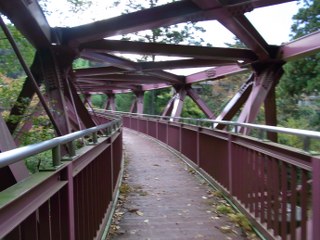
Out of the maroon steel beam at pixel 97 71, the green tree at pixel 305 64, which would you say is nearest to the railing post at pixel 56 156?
the maroon steel beam at pixel 97 71

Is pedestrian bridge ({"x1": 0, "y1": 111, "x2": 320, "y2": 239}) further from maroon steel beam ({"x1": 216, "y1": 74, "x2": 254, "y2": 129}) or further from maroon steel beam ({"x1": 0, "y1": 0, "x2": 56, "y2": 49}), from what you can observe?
maroon steel beam ({"x1": 216, "y1": 74, "x2": 254, "y2": 129})

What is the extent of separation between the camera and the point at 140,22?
18.4ft

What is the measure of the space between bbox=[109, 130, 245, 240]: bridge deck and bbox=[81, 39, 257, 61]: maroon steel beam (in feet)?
9.01

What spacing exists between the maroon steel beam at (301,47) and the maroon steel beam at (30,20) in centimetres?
486

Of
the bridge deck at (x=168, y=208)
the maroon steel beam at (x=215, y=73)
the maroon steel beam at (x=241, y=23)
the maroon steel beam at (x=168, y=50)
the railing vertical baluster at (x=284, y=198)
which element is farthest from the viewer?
the maroon steel beam at (x=215, y=73)

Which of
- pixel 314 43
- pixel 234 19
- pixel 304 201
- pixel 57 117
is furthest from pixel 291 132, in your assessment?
pixel 314 43

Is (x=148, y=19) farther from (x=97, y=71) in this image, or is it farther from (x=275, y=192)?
(x=97, y=71)

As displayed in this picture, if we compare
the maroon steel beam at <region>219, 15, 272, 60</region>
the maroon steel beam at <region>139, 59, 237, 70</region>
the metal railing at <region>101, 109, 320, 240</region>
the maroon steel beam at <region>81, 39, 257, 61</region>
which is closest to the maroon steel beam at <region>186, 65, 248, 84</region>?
the maroon steel beam at <region>139, 59, 237, 70</region>

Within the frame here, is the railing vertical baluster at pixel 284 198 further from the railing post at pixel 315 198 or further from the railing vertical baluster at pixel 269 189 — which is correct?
the railing post at pixel 315 198

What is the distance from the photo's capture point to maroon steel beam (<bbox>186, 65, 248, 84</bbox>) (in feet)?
36.3

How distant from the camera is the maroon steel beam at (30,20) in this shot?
14.5 ft

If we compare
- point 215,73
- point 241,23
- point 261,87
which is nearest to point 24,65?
point 241,23

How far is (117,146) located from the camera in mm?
6602

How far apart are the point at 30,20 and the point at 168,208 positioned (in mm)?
3425
